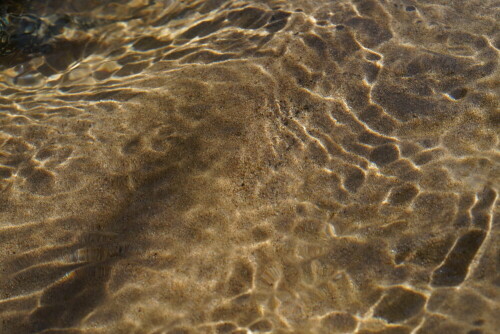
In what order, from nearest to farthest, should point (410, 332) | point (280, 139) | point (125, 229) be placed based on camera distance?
1. point (410, 332)
2. point (125, 229)
3. point (280, 139)

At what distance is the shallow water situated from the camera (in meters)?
3.24

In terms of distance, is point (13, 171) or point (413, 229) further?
point (13, 171)

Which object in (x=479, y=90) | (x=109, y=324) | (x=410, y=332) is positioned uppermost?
(x=479, y=90)

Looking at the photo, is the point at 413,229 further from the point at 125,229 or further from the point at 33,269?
the point at 33,269

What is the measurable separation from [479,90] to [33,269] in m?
4.17

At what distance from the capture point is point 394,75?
457 centimetres

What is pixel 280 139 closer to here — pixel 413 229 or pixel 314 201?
pixel 314 201

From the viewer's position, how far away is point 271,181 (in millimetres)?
3902

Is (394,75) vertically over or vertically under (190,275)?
over

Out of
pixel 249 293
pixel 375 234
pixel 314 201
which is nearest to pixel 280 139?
pixel 314 201

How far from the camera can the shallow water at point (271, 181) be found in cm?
324

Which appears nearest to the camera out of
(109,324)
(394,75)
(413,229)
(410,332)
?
(410,332)

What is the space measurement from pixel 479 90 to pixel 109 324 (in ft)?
12.4

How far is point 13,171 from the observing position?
425 centimetres
